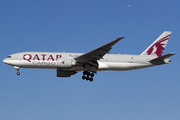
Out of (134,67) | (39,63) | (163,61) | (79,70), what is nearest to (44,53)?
(39,63)

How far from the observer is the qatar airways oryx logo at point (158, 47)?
48.3m

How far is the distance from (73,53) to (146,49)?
10.3m

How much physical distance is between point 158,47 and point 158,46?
17 cm

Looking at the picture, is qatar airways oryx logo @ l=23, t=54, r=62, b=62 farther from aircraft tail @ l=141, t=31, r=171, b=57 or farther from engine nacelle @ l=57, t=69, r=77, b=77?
aircraft tail @ l=141, t=31, r=171, b=57

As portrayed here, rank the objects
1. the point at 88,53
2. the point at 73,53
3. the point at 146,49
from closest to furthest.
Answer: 1. the point at 88,53
2. the point at 73,53
3. the point at 146,49

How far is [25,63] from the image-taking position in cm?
4381

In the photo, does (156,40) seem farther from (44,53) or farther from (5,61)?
(5,61)

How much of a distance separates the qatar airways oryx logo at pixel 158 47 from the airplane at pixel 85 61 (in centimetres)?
97

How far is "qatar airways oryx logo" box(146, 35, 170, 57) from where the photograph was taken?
48344 millimetres

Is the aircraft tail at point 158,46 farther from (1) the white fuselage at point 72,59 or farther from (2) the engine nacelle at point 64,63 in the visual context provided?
(2) the engine nacelle at point 64,63

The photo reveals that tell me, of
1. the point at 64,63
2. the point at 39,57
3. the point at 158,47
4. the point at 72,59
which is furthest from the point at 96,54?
the point at 158,47

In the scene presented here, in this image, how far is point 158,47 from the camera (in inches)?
1922

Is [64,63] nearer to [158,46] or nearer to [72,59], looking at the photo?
[72,59]

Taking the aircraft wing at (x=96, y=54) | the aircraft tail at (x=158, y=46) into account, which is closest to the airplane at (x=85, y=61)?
the aircraft wing at (x=96, y=54)
